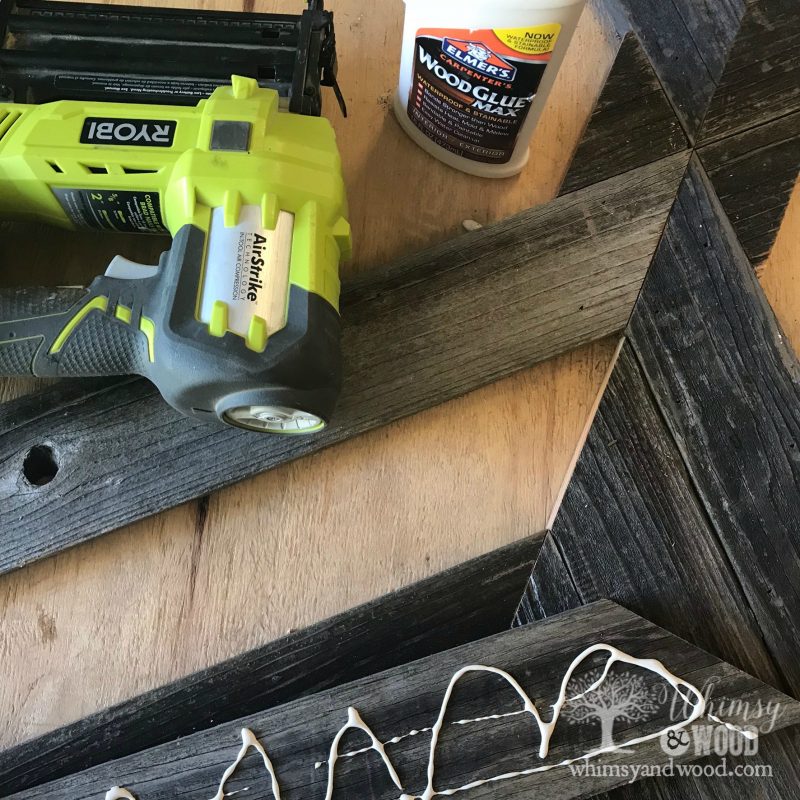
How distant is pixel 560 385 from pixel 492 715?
1.12 feet

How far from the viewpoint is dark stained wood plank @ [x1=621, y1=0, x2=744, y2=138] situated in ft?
2.55

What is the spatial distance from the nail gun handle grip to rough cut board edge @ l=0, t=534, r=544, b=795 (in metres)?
0.30

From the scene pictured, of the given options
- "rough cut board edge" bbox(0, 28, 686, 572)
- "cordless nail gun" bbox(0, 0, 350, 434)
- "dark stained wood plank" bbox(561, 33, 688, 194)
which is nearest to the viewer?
"cordless nail gun" bbox(0, 0, 350, 434)

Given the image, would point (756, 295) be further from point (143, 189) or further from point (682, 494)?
point (143, 189)

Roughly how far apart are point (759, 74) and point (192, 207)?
2.18 ft

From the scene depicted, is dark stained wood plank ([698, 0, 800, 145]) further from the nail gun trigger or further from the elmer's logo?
the nail gun trigger

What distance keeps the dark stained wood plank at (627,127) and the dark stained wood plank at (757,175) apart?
0.05 meters

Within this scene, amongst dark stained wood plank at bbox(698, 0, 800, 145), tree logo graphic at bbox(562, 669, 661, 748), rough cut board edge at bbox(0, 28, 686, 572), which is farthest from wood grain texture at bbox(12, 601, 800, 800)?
dark stained wood plank at bbox(698, 0, 800, 145)

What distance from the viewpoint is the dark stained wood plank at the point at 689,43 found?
777 millimetres

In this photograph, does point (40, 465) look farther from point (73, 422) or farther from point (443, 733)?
point (443, 733)

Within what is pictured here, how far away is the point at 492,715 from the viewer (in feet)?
1.90

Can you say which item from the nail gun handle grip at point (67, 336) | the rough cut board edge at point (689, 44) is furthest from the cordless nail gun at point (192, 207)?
the rough cut board edge at point (689, 44)

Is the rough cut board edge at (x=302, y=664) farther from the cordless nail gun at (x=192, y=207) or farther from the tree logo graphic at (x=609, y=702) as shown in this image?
the cordless nail gun at (x=192, y=207)

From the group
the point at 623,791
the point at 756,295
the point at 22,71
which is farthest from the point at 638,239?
the point at 22,71
